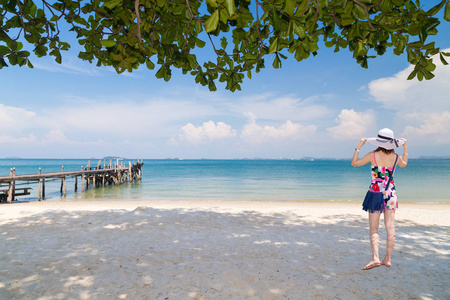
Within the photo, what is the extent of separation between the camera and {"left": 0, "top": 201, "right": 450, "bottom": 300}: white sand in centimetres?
403

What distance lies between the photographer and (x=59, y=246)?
6117mm

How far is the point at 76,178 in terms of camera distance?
1197 inches

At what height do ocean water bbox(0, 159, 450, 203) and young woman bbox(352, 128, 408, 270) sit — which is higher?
young woman bbox(352, 128, 408, 270)

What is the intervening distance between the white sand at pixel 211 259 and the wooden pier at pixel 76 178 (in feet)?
48.0

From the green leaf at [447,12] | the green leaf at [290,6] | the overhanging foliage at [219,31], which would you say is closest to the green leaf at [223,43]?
the overhanging foliage at [219,31]

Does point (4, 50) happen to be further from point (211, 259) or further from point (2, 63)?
point (211, 259)

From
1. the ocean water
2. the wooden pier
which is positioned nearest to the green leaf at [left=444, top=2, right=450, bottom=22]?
the ocean water

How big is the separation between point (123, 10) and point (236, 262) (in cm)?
455

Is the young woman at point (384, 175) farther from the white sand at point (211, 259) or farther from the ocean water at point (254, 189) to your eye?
the ocean water at point (254, 189)

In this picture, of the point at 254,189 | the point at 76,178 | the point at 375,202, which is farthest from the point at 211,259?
the point at 76,178

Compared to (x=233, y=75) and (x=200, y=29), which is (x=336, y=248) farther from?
(x=200, y=29)

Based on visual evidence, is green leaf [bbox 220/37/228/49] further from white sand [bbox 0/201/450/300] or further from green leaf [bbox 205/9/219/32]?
white sand [bbox 0/201/450/300]

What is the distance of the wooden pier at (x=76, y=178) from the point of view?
20359mm

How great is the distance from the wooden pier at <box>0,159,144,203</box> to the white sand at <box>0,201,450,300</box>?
48.0 ft
